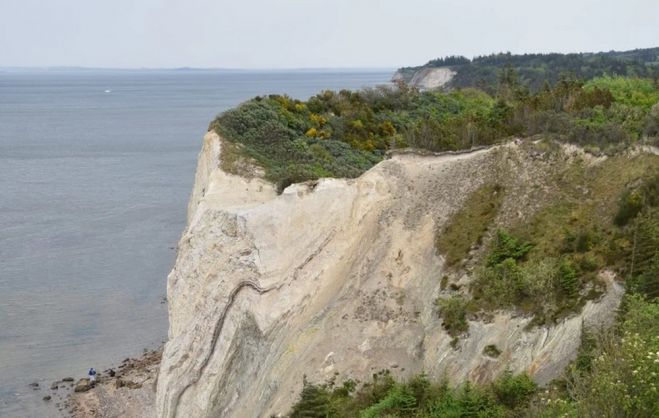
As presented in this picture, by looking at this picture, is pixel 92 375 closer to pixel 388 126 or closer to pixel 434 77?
pixel 388 126

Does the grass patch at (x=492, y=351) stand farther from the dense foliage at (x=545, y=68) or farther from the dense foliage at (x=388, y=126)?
the dense foliage at (x=545, y=68)

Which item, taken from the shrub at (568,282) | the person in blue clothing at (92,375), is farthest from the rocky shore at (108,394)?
the shrub at (568,282)

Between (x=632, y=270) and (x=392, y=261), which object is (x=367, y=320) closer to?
(x=392, y=261)

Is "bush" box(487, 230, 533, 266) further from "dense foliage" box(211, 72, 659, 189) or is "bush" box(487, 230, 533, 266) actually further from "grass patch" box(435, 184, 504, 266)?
"dense foliage" box(211, 72, 659, 189)

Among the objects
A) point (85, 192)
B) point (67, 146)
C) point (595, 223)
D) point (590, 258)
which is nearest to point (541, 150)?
point (595, 223)

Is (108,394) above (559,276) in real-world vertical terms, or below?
below

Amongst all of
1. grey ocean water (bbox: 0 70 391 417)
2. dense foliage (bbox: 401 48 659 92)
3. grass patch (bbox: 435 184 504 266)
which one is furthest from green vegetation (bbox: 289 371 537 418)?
dense foliage (bbox: 401 48 659 92)

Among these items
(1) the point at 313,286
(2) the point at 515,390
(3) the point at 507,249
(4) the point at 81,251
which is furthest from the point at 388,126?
(2) the point at 515,390
